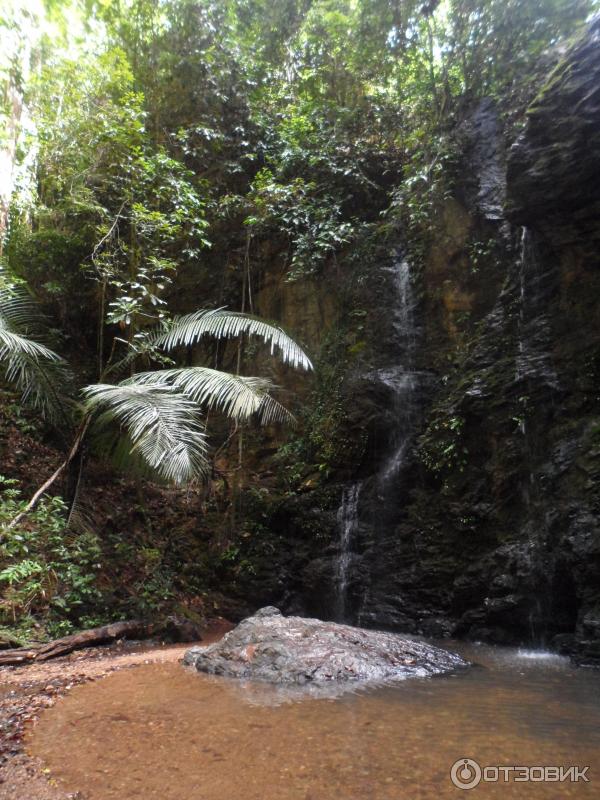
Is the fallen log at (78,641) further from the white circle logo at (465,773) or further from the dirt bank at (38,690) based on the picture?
the white circle logo at (465,773)

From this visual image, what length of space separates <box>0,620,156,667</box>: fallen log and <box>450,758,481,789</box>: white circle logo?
13.0 feet

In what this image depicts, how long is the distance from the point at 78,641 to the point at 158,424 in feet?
7.51

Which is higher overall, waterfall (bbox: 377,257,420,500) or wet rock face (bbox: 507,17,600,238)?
wet rock face (bbox: 507,17,600,238)

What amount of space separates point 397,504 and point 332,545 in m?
1.11

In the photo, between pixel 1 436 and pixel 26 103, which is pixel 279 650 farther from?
pixel 26 103

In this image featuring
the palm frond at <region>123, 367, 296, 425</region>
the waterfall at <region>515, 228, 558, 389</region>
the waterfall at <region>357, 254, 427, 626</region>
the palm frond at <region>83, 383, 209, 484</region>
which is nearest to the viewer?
the palm frond at <region>83, 383, 209, 484</region>

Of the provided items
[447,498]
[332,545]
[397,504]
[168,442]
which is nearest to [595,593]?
[447,498]

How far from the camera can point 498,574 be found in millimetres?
6199

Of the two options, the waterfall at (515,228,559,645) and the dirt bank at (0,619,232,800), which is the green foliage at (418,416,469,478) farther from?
the dirt bank at (0,619,232,800)

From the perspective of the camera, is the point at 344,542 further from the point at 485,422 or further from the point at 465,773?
the point at 465,773

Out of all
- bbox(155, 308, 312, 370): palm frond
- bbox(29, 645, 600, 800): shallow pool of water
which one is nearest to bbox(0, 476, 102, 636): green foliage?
bbox(29, 645, 600, 800): shallow pool of water

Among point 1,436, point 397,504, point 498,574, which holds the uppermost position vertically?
point 1,436

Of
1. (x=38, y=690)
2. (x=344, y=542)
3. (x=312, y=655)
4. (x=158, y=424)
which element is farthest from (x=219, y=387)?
(x=38, y=690)

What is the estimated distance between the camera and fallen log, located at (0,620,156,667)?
15.5 feet
